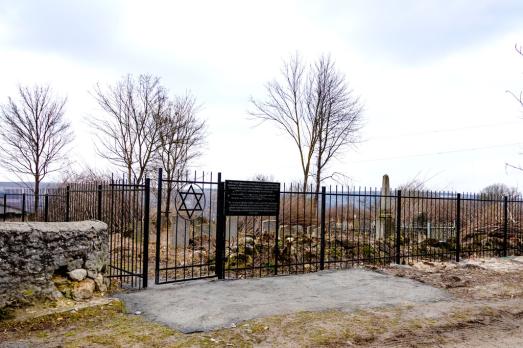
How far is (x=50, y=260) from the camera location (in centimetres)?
609

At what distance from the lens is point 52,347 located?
4.71 metres

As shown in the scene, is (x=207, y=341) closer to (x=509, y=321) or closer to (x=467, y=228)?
(x=509, y=321)

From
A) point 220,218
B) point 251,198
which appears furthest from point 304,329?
point 251,198

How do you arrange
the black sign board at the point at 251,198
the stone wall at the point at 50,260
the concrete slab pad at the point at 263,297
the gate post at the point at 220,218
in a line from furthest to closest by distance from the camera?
1. the black sign board at the point at 251,198
2. the gate post at the point at 220,218
3. the concrete slab pad at the point at 263,297
4. the stone wall at the point at 50,260

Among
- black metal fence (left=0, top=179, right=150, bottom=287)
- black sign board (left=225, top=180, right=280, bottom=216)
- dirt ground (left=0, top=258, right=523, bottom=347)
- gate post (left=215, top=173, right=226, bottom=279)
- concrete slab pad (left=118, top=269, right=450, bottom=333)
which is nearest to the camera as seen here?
dirt ground (left=0, top=258, right=523, bottom=347)

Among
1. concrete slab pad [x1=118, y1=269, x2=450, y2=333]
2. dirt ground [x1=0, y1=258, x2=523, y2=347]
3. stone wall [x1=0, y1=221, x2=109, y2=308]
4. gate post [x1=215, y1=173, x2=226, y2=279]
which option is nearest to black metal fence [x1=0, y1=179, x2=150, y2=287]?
stone wall [x1=0, y1=221, x2=109, y2=308]

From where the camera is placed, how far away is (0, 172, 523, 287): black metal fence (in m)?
8.24

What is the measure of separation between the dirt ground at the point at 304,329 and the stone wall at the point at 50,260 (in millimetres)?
328

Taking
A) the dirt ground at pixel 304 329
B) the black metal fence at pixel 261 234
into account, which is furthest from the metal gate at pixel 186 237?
the dirt ground at pixel 304 329

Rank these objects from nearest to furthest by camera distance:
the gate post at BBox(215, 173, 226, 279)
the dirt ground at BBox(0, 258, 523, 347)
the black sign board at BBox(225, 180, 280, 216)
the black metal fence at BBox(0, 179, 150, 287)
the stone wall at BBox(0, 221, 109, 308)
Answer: the dirt ground at BBox(0, 258, 523, 347) → the stone wall at BBox(0, 221, 109, 308) → the black metal fence at BBox(0, 179, 150, 287) → the gate post at BBox(215, 173, 226, 279) → the black sign board at BBox(225, 180, 280, 216)

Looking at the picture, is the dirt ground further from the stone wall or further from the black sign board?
the black sign board

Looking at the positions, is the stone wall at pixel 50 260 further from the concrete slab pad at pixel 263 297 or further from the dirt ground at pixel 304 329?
the concrete slab pad at pixel 263 297

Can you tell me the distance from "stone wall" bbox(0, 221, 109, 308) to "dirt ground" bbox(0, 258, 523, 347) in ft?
1.08

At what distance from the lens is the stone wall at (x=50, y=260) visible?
5.67m
